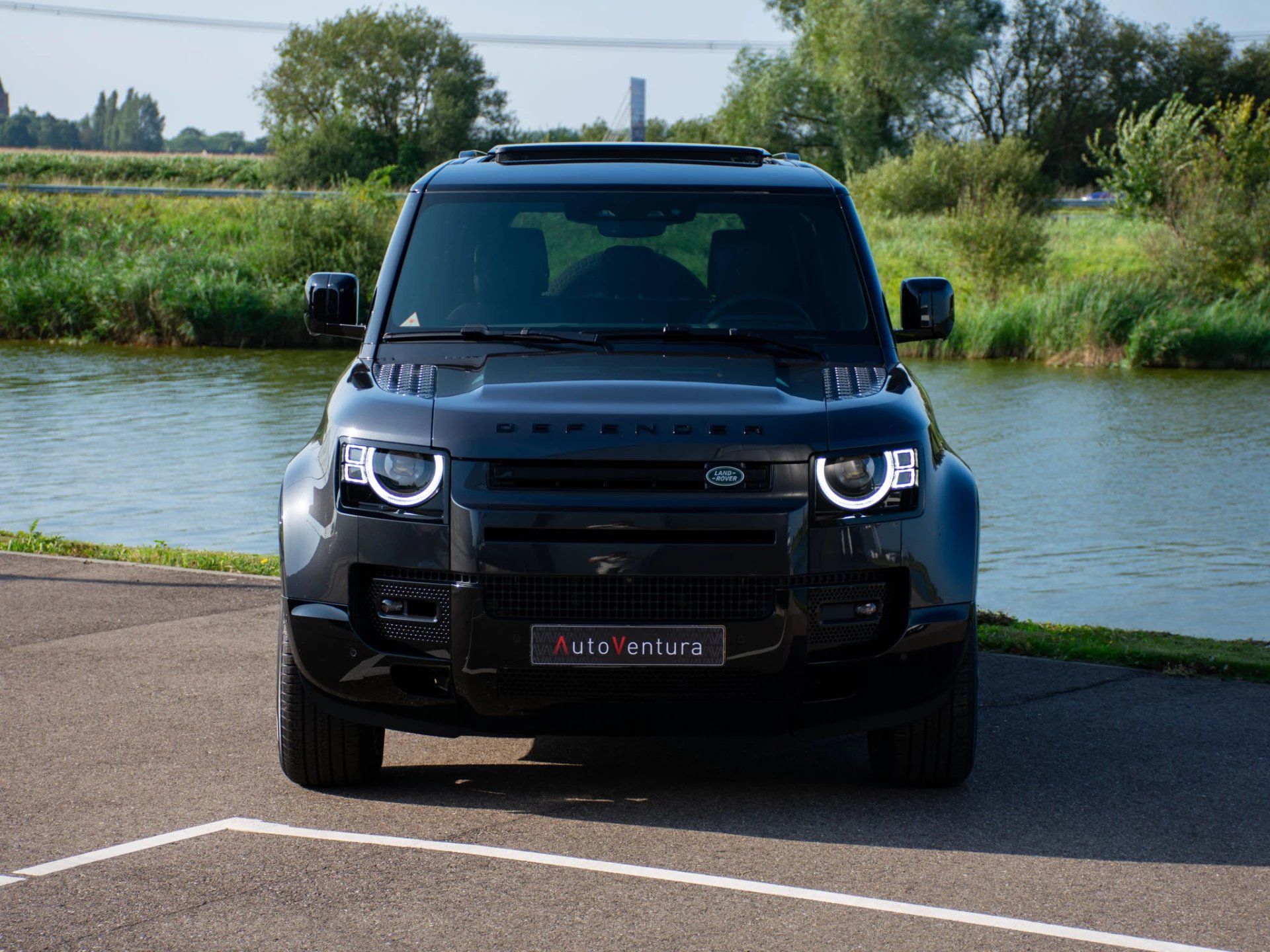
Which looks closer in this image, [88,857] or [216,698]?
[88,857]

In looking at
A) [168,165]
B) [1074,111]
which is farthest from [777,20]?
[168,165]

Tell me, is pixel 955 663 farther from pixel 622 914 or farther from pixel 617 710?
pixel 622 914

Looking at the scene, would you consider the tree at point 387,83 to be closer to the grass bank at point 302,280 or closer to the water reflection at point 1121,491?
the grass bank at point 302,280

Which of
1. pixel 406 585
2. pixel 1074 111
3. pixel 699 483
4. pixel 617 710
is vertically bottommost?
pixel 617 710

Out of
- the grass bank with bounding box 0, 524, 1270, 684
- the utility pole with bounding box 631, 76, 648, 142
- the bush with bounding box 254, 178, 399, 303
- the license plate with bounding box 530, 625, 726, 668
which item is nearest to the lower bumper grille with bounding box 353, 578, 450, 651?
the license plate with bounding box 530, 625, 726, 668

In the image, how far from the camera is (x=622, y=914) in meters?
3.95

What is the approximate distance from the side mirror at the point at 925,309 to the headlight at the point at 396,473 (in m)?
2.12

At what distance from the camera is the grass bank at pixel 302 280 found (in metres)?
33.5

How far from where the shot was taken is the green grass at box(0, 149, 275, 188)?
6212cm

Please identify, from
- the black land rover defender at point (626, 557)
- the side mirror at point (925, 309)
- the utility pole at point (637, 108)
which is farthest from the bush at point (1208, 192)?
the black land rover defender at point (626, 557)

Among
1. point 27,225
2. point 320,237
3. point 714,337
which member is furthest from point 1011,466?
point 27,225

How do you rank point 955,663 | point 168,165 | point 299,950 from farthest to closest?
point 168,165 < point 955,663 < point 299,950

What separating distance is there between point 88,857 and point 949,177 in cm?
4764

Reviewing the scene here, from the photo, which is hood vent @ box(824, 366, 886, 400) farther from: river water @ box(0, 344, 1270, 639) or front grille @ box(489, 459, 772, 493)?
river water @ box(0, 344, 1270, 639)
